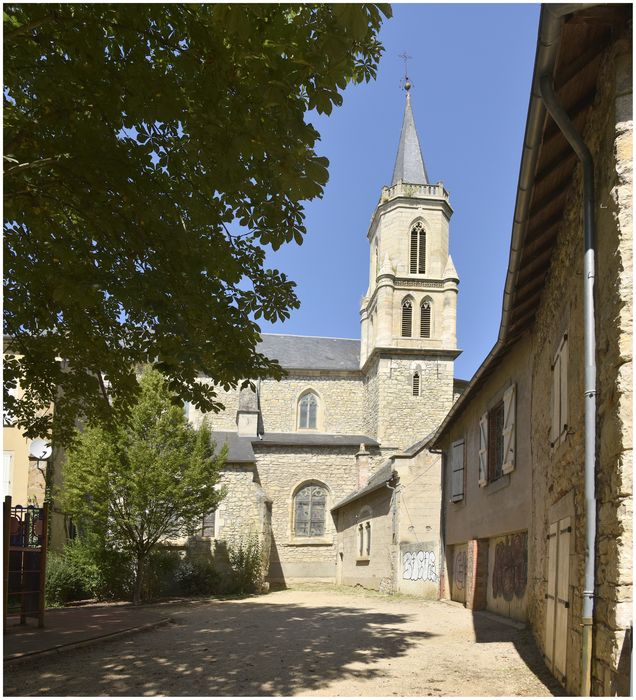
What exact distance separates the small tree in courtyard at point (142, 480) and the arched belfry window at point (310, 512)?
41.4 ft

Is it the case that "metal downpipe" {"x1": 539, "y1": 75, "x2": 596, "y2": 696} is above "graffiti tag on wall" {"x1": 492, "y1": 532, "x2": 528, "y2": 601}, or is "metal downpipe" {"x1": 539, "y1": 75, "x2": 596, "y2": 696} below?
above

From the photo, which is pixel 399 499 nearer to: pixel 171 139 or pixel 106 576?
pixel 106 576

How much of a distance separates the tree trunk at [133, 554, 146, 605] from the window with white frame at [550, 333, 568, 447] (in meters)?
14.9

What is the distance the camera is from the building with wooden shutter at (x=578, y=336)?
4.12 m

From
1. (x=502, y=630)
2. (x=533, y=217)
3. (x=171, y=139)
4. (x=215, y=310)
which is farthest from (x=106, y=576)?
(x=533, y=217)

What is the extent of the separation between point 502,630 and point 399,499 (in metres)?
9.92

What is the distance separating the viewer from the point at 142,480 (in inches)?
756

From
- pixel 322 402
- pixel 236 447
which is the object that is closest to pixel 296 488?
pixel 236 447

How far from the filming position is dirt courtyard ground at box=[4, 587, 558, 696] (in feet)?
22.4

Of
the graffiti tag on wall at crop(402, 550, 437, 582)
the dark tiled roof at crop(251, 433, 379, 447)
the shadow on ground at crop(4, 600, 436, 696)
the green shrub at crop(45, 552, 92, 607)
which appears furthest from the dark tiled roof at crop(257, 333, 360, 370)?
the shadow on ground at crop(4, 600, 436, 696)

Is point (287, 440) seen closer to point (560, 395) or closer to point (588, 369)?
point (560, 395)

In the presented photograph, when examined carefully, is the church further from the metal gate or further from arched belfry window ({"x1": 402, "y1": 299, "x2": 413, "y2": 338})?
the metal gate

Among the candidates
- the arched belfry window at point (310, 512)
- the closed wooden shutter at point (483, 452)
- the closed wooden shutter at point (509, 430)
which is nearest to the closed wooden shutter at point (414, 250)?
the arched belfry window at point (310, 512)

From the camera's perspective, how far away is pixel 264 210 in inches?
275
